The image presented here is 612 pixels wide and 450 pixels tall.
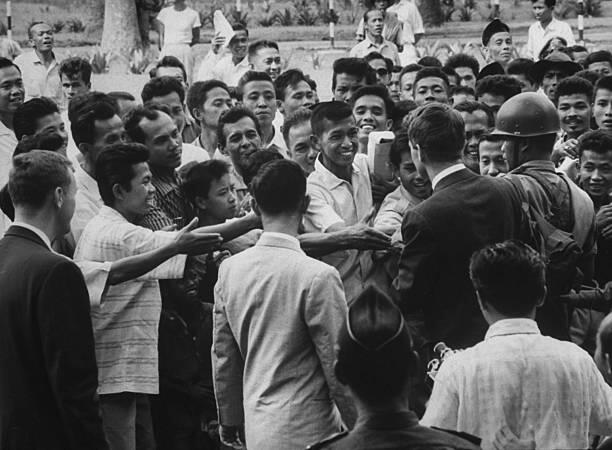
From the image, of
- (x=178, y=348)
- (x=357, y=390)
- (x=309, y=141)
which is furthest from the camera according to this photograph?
(x=309, y=141)

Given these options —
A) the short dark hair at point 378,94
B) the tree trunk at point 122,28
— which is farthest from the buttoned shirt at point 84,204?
the tree trunk at point 122,28

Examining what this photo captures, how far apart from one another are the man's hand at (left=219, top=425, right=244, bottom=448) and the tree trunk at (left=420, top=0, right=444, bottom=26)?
19.2 metres

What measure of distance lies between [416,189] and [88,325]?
229 centimetres

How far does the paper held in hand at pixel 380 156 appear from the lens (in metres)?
6.83

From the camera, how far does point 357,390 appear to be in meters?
3.50

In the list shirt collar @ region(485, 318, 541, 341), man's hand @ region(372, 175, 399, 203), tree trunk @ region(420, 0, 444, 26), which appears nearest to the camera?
shirt collar @ region(485, 318, 541, 341)

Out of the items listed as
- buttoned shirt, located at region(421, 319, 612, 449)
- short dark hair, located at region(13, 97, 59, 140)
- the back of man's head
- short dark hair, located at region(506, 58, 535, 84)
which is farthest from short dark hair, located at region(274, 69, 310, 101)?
the back of man's head

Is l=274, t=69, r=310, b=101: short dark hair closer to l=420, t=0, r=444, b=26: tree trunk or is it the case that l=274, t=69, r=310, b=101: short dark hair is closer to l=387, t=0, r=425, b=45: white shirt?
l=387, t=0, r=425, b=45: white shirt

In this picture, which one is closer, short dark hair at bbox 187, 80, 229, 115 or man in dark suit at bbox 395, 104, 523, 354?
man in dark suit at bbox 395, 104, 523, 354

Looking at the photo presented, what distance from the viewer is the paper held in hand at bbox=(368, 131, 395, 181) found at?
6.83 meters

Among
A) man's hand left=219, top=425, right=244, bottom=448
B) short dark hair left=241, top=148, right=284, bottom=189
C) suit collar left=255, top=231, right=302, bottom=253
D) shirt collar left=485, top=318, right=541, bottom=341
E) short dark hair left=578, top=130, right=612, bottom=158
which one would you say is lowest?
man's hand left=219, top=425, right=244, bottom=448

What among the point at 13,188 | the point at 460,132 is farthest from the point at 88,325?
the point at 460,132

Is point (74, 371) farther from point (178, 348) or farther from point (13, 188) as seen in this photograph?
point (178, 348)

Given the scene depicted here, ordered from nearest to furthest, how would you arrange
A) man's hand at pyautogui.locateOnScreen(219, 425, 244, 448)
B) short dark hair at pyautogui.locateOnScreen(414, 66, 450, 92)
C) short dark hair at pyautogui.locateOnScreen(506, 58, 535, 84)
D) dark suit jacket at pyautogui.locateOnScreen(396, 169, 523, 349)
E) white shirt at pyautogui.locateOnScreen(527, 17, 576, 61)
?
dark suit jacket at pyautogui.locateOnScreen(396, 169, 523, 349)
man's hand at pyautogui.locateOnScreen(219, 425, 244, 448)
short dark hair at pyautogui.locateOnScreen(414, 66, 450, 92)
short dark hair at pyautogui.locateOnScreen(506, 58, 535, 84)
white shirt at pyautogui.locateOnScreen(527, 17, 576, 61)
